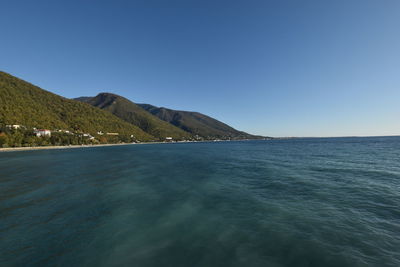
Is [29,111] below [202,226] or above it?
above

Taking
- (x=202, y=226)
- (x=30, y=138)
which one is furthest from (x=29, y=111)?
(x=202, y=226)

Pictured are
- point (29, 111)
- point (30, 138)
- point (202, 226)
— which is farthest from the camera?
point (29, 111)

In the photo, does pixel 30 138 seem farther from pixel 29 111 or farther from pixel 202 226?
pixel 202 226

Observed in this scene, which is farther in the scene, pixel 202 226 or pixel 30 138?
pixel 30 138

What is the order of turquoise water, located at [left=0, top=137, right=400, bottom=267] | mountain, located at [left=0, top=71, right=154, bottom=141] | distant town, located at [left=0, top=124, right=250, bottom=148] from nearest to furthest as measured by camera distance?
turquoise water, located at [left=0, top=137, right=400, bottom=267], distant town, located at [left=0, top=124, right=250, bottom=148], mountain, located at [left=0, top=71, right=154, bottom=141]

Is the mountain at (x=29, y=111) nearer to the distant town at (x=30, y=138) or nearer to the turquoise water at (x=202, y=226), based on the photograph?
the distant town at (x=30, y=138)

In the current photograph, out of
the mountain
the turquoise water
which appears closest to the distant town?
the mountain

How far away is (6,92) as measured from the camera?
144 metres

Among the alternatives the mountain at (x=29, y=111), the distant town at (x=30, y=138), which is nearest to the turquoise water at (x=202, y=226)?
the distant town at (x=30, y=138)

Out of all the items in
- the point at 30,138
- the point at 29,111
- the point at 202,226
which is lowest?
the point at 202,226

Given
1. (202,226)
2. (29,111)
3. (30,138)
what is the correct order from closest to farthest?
Result: (202,226) < (30,138) < (29,111)

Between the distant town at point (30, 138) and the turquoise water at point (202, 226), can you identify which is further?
the distant town at point (30, 138)

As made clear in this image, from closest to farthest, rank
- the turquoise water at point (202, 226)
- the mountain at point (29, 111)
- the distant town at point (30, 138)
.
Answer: the turquoise water at point (202, 226) < the distant town at point (30, 138) < the mountain at point (29, 111)

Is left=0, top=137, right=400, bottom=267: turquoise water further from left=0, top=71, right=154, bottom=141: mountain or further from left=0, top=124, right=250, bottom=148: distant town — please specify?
left=0, top=71, right=154, bottom=141: mountain
